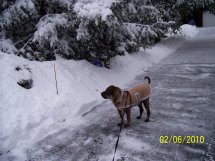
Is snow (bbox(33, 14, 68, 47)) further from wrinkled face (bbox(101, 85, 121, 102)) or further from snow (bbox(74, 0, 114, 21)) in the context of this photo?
wrinkled face (bbox(101, 85, 121, 102))

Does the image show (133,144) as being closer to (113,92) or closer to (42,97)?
(113,92)

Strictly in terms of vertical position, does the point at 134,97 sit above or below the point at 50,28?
below

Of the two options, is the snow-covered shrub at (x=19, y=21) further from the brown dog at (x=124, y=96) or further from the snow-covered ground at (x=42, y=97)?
the brown dog at (x=124, y=96)

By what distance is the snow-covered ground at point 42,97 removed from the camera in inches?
223

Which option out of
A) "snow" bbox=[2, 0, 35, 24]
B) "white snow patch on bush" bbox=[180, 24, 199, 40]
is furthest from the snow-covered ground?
"white snow patch on bush" bbox=[180, 24, 199, 40]

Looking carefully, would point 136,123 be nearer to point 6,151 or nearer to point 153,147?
point 153,147

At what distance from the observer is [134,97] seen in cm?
577

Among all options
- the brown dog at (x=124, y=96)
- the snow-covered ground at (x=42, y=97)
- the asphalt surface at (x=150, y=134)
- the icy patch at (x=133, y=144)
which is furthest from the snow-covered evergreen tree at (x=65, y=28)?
the icy patch at (x=133, y=144)

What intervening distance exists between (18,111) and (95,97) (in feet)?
9.10
